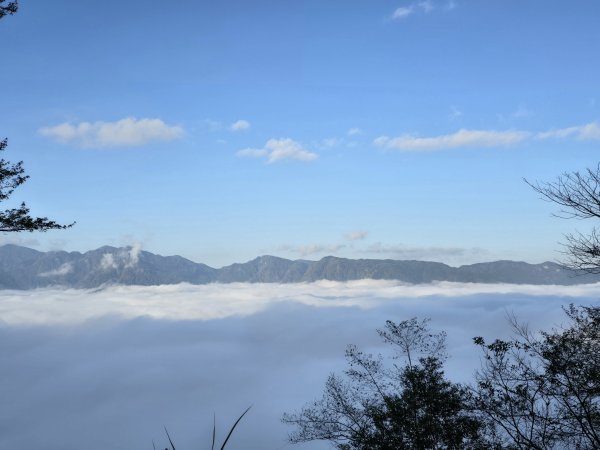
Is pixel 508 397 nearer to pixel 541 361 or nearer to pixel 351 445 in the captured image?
pixel 541 361

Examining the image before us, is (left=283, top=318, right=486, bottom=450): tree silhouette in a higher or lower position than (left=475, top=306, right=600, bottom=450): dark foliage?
lower

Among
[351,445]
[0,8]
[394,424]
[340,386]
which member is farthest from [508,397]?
[0,8]

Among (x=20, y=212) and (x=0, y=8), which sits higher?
(x=0, y=8)

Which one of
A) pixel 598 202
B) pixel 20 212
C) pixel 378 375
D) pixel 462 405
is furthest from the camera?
pixel 378 375

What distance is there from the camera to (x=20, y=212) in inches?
599

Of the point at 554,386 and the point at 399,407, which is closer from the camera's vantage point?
the point at 554,386

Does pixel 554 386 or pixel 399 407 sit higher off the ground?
pixel 554 386

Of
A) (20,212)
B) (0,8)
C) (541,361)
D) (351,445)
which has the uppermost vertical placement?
(0,8)

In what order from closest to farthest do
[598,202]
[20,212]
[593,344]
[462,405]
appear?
[598,202] < [20,212] < [593,344] < [462,405]

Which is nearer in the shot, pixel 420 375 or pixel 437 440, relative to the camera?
pixel 437 440

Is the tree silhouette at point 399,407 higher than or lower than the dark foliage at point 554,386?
lower

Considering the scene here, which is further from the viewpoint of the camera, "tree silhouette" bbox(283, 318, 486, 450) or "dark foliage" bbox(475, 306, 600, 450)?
"tree silhouette" bbox(283, 318, 486, 450)

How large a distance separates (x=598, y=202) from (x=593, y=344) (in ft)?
25.3

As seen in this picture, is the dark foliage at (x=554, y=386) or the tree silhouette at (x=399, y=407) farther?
the tree silhouette at (x=399, y=407)
